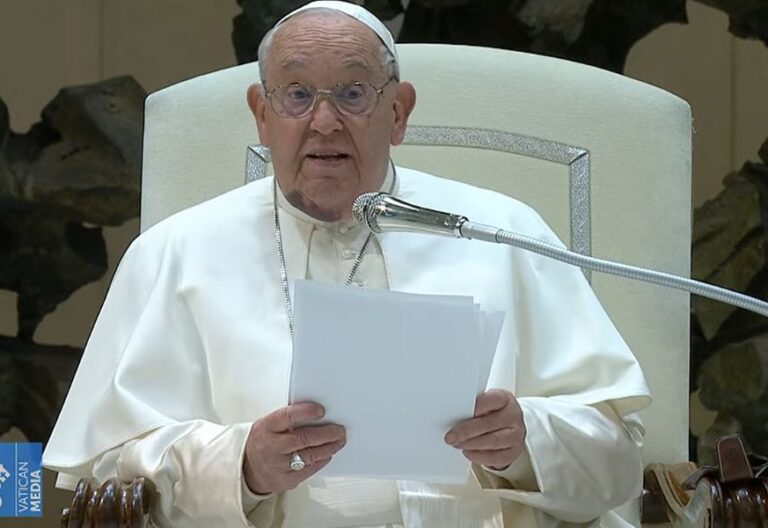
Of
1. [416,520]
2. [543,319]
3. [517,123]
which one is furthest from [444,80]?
[416,520]

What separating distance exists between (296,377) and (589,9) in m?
3.88

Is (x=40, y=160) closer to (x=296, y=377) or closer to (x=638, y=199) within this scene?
(x=638, y=199)

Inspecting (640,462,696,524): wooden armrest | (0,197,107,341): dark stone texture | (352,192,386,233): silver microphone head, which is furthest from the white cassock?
(0,197,107,341): dark stone texture

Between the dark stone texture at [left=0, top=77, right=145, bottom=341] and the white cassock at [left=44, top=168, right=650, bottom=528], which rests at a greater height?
the dark stone texture at [left=0, top=77, right=145, bottom=341]

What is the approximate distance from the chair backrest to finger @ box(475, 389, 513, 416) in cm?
112

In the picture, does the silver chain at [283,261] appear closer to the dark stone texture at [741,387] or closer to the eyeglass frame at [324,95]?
the eyeglass frame at [324,95]

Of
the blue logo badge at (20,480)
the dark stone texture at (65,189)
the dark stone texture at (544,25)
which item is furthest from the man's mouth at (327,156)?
the dark stone texture at (65,189)

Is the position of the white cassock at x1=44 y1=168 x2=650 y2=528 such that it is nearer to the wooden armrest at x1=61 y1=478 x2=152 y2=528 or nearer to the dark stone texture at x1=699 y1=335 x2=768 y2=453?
the wooden armrest at x1=61 y1=478 x2=152 y2=528

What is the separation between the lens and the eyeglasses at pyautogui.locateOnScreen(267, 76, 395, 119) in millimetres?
3143

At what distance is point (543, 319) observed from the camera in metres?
3.32

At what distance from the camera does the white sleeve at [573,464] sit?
290 centimetres

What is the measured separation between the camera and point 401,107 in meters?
3.42

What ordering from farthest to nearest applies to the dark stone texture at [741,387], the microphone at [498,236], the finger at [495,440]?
the dark stone texture at [741,387] < the finger at [495,440] < the microphone at [498,236]

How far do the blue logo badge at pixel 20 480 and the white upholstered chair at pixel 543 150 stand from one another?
1.56 m
